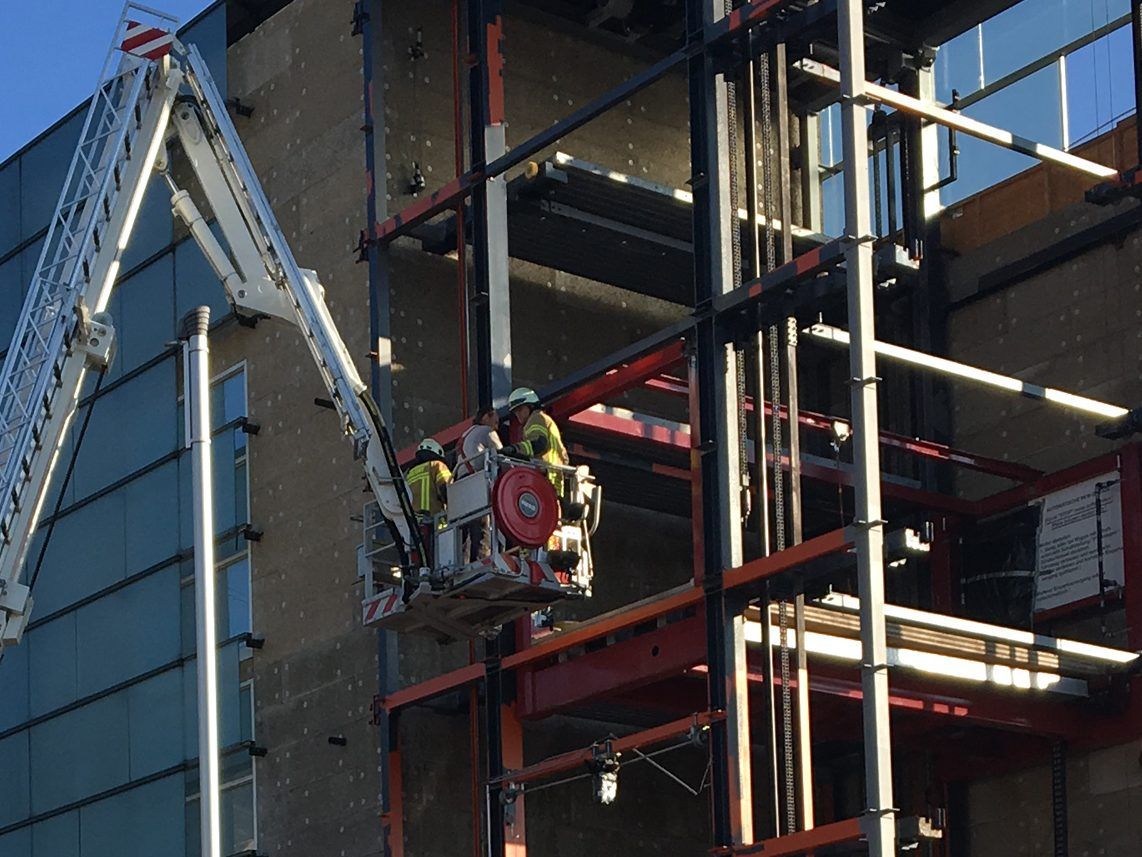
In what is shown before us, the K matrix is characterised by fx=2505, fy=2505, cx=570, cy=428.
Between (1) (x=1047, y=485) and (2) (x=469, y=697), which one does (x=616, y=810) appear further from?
(1) (x=1047, y=485)

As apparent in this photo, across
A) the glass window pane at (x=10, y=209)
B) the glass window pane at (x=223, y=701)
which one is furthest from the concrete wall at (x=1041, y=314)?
the glass window pane at (x=10, y=209)

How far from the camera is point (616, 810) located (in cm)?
3753

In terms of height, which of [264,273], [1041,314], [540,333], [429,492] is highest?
[540,333]

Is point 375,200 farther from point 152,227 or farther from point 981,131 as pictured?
point 981,131

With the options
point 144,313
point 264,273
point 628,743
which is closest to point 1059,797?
point 628,743

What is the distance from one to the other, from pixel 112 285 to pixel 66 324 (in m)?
0.82

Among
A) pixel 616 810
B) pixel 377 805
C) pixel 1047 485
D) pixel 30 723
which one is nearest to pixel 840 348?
pixel 1047 485

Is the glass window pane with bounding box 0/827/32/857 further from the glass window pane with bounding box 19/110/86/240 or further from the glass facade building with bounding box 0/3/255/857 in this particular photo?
the glass window pane with bounding box 19/110/86/240

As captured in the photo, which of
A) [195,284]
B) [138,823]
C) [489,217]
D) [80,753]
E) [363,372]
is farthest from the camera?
[80,753]

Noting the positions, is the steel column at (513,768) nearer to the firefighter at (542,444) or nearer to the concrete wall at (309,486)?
the concrete wall at (309,486)

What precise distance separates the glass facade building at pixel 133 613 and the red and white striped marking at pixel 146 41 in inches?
293

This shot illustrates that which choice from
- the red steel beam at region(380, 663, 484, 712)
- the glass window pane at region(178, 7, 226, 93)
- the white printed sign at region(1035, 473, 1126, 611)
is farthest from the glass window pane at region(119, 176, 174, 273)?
the white printed sign at region(1035, 473, 1126, 611)

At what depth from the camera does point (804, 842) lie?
29.8m

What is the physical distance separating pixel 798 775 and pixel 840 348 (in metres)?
10.9
